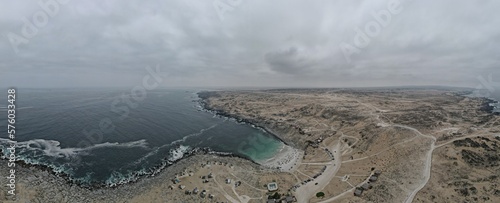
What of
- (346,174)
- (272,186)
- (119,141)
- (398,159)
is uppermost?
(398,159)

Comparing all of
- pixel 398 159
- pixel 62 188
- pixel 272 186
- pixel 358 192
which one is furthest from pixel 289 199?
pixel 62 188

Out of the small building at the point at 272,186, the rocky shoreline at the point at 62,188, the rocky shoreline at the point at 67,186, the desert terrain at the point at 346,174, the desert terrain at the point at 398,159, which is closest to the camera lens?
the rocky shoreline at the point at 62,188

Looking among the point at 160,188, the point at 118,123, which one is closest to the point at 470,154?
the point at 160,188

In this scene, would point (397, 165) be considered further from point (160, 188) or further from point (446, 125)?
point (160, 188)

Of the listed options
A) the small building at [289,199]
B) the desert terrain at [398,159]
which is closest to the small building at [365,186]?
the desert terrain at [398,159]

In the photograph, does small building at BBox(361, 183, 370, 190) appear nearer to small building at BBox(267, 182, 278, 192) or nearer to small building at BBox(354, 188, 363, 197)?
small building at BBox(354, 188, 363, 197)

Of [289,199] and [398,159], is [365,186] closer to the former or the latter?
[398,159]

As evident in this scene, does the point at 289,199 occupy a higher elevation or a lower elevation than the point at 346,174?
lower

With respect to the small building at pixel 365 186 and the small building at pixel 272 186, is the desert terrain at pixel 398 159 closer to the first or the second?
the small building at pixel 365 186
